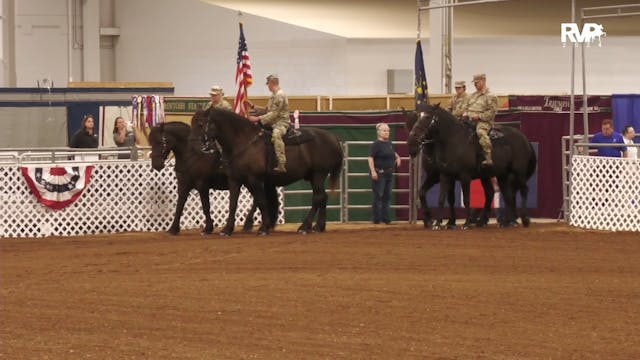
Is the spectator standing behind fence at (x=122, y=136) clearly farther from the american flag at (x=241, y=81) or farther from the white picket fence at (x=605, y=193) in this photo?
the white picket fence at (x=605, y=193)

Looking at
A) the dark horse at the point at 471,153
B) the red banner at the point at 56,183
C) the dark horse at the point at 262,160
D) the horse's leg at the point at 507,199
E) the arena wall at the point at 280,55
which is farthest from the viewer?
the arena wall at the point at 280,55

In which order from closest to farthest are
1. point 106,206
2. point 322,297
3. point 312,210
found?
point 322,297 < point 312,210 < point 106,206

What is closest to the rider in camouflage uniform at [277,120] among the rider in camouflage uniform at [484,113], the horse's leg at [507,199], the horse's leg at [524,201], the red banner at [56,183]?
the red banner at [56,183]

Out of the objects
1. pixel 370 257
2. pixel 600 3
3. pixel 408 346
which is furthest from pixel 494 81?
pixel 408 346

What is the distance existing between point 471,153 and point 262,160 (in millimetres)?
3384

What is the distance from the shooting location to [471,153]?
65.1 ft

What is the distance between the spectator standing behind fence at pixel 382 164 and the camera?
70.3ft

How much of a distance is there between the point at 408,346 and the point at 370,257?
20.0ft

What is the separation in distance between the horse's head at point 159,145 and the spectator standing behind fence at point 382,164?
3.99m

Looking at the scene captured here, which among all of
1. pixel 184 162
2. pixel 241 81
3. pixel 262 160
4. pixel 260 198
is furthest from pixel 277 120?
pixel 241 81

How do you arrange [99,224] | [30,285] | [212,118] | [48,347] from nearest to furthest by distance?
[48,347], [30,285], [212,118], [99,224]

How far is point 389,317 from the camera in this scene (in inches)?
435

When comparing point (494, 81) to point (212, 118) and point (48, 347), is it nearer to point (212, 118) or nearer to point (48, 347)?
point (212, 118)

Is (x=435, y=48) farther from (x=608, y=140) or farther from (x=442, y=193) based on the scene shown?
(x=442, y=193)
